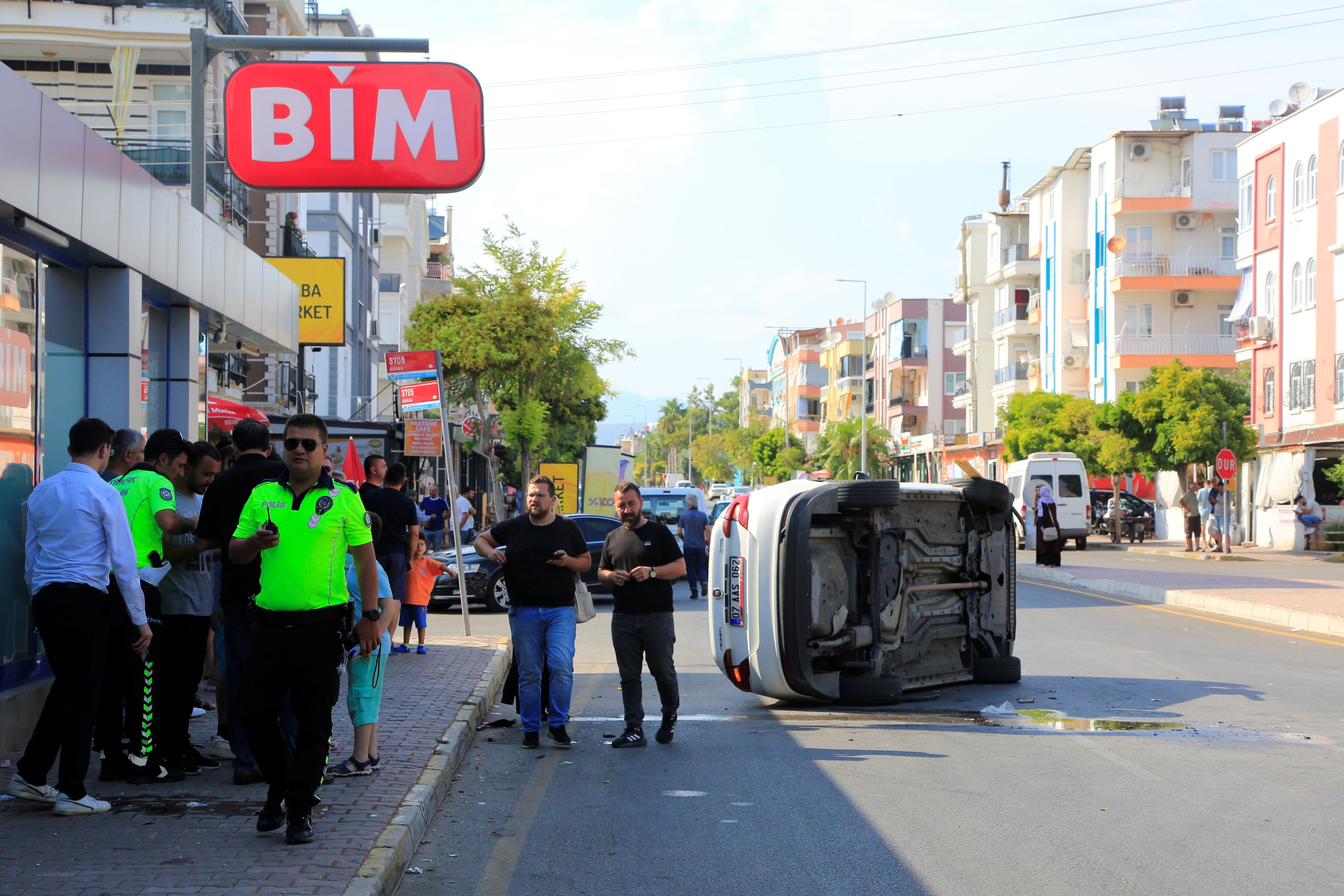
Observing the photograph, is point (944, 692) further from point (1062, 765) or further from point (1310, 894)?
point (1310, 894)

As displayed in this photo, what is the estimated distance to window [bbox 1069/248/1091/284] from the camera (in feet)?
206

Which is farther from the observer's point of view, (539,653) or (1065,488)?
(1065,488)

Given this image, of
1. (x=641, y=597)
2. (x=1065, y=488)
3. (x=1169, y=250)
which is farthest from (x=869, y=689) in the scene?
(x=1169, y=250)

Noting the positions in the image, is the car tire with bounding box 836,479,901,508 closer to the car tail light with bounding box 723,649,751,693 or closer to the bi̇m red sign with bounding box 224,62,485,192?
the car tail light with bounding box 723,649,751,693

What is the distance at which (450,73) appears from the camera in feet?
41.3

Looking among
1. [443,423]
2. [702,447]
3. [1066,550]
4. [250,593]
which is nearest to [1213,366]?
[1066,550]

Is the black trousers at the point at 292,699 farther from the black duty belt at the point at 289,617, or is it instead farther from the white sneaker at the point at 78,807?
the white sneaker at the point at 78,807

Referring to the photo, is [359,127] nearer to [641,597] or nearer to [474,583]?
[641,597]

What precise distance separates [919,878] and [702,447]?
13041 centimetres

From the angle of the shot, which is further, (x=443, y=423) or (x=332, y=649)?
(x=443, y=423)

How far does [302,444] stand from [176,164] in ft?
79.0

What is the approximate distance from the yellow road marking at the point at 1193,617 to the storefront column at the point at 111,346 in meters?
13.1

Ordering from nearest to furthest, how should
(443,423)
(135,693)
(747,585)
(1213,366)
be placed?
1. (135,693)
2. (747,585)
3. (443,423)
4. (1213,366)

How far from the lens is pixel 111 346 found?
30.7 feet
